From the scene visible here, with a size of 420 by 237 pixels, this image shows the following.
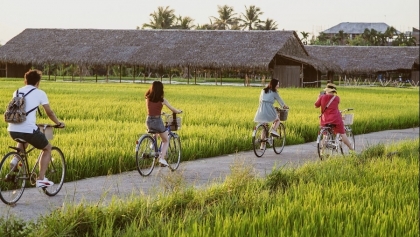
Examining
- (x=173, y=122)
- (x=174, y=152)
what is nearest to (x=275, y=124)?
(x=174, y=152)

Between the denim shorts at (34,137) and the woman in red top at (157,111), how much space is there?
1.70 meters

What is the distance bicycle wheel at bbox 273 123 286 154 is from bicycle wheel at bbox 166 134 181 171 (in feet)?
7.04

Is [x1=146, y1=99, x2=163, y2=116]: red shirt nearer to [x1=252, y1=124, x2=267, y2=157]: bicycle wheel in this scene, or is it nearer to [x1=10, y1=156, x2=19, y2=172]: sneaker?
[x1=10, y1=156, x2=19, y2=172]: sneaker

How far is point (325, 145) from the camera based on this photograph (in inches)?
357

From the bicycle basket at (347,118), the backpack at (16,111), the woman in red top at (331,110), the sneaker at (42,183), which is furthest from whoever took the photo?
the bicycle basket at (347,118)

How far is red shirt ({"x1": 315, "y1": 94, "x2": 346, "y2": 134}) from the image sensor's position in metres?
9.12

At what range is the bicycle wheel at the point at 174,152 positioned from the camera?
797 centimetres

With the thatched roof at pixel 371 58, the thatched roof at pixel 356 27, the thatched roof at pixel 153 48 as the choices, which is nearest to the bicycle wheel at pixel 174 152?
the thatched roof at pixel 153 48

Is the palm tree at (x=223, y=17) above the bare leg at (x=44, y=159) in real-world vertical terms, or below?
above

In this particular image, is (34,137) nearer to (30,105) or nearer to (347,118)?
(30,105)

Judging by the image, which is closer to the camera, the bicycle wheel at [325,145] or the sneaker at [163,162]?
the sneaker at [163,162]

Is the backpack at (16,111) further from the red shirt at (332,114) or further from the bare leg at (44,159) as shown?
the red shirt at (332,114)

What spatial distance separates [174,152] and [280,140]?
107 inches

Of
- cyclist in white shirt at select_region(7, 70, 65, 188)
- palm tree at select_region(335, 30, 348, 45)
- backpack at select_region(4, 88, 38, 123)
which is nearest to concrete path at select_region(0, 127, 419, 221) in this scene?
cyclist in white shirt at select_region(7, 70, 65, 188)
